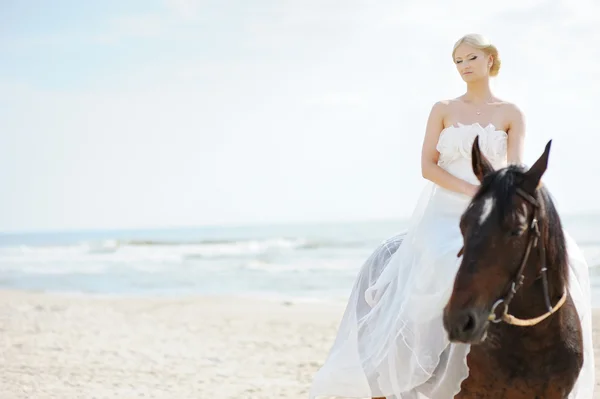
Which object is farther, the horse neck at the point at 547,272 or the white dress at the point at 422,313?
the white dress at the point at 422,313

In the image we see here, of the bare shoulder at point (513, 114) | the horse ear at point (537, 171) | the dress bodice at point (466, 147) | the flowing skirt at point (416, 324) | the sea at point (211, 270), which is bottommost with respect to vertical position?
the sea at point (211, 270)

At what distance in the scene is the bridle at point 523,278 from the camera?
2525 millimetres

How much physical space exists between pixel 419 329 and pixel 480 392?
405 mm

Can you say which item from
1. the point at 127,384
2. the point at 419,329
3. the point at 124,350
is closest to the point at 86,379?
the point at 127,384

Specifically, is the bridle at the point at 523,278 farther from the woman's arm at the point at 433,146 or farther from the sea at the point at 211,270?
the sea at the point at 211,270

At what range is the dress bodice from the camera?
343 centimetres

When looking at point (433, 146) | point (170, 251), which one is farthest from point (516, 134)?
point (170, 251)

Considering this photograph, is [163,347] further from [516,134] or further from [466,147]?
[516,134]

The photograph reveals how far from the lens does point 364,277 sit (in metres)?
4.00

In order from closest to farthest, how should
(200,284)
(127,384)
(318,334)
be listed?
(127,384), (318,334), (200,284)

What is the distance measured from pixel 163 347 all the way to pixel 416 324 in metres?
6.60

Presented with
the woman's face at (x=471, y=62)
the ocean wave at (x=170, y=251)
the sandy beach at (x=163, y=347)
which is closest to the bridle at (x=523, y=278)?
the woman's face at (x=471, y=62)

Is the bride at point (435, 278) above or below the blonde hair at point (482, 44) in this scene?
below

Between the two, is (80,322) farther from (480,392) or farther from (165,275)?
(165,275)
